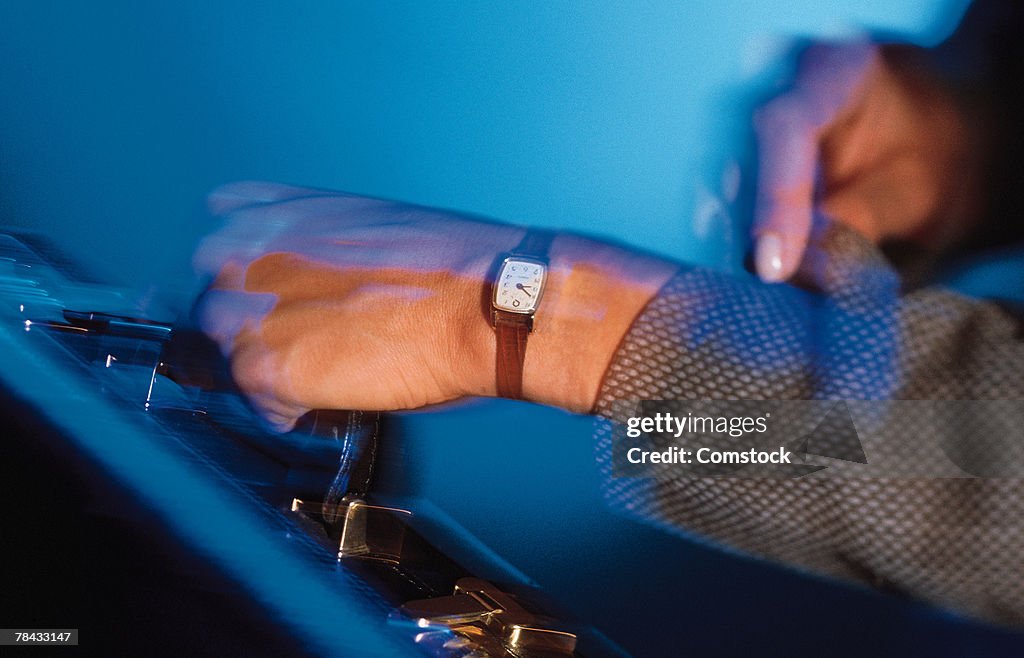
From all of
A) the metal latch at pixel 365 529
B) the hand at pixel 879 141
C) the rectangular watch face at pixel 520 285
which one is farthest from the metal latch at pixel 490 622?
the hand at pixel 879 141

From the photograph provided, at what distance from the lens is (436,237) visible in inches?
16.8

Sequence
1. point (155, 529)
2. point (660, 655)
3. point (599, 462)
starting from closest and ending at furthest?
point (155, 529), point (599, 462), point (660, 655)

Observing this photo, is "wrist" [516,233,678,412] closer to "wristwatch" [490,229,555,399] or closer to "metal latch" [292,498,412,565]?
"wristwatch" [490,229,555,399]

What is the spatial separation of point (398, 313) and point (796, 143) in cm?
25

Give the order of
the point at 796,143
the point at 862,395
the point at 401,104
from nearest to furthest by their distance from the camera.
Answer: the point at 862,395, the point at 796,143, the point at 401,104

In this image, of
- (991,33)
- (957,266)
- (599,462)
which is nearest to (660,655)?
(599,462)

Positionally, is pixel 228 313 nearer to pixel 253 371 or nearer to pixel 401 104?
pixel 253 371

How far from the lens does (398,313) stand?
1.31 feet

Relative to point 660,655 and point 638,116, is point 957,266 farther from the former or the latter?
point 660,655

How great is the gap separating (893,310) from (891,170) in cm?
18

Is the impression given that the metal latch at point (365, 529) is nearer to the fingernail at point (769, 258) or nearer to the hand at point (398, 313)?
the hand at point (398, 313)

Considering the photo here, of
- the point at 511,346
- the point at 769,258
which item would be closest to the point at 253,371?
the point at 511,346

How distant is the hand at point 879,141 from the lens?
39 cm

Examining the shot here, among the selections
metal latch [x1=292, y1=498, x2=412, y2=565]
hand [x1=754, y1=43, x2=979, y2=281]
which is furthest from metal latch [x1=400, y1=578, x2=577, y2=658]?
hand [x1=754, y1=43, x2=979, y2=281]
